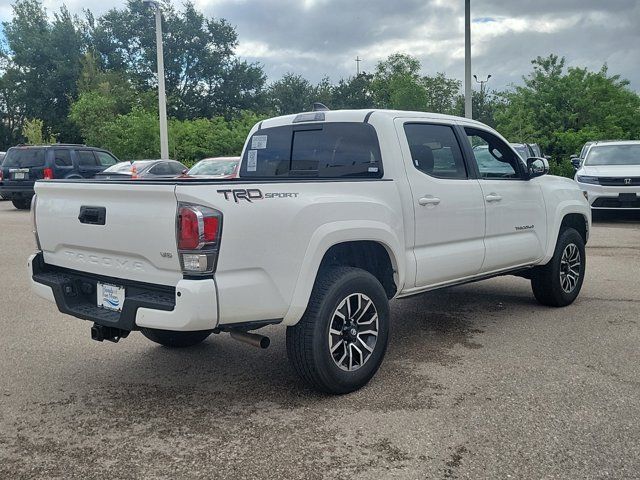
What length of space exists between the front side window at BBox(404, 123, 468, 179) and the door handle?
0.70ft

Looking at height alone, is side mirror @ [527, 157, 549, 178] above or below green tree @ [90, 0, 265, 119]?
below

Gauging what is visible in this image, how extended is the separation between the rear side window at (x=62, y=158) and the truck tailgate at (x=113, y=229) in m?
14.3

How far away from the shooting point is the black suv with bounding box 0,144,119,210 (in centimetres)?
1728

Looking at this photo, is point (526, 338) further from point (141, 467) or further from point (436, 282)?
point (141, 467)

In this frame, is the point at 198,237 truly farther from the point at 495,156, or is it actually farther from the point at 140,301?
the point at 495,156

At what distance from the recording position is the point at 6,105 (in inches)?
2096

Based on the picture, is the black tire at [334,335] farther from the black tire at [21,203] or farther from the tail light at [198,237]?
the black tire at [21,203]

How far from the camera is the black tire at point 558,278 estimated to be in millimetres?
6234

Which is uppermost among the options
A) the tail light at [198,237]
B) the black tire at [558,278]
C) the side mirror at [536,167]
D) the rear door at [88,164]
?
the rear door at [88,164]

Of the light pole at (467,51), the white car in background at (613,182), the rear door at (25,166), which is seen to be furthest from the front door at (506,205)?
the rear door at (25,166)

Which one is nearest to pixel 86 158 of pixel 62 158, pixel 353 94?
pixel 62 158

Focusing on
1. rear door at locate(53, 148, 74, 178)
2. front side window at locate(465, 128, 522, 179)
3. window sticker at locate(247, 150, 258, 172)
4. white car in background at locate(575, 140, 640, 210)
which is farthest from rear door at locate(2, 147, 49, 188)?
front side window at locate(465, 128, 522, 179)

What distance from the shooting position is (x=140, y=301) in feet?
11.7

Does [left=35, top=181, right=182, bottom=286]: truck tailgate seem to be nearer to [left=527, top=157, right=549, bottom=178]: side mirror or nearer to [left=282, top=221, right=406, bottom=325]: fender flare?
[left=282, top=221, right=406, bottom=325]: fender flare
